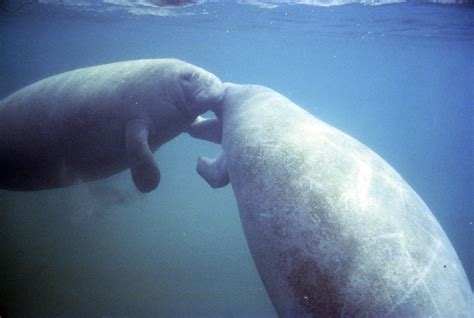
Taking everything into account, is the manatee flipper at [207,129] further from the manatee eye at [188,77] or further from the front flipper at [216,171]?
the manatee eye at [188,77]

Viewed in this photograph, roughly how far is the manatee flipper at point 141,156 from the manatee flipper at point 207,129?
133 centimetres

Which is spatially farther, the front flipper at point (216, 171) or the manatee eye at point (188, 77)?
the manatee eye at point (188, 77)

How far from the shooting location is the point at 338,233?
369 cm

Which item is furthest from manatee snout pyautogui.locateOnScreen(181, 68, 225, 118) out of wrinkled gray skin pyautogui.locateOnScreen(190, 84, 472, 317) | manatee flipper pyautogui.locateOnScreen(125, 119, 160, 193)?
wrinkled gray skin pyautogui.locateOnScreen(190, 84, 472, 317)

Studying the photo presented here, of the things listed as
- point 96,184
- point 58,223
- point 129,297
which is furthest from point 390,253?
point 58,223

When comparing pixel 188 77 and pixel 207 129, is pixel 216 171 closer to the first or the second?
pixel 207 129

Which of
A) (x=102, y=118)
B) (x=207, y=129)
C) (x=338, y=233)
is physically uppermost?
(x=102, y=118)

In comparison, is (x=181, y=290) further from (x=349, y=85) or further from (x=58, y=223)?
(x=349, y=85)

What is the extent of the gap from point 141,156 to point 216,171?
1267mm

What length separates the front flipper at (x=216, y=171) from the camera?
595 centimetres

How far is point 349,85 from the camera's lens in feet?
303

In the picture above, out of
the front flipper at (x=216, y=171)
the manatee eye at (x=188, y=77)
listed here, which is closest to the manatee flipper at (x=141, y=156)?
the front flipper at (x=216, y=171)

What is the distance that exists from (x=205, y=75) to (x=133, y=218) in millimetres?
20203

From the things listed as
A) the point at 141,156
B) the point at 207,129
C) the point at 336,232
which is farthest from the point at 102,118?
the point at 336,232
